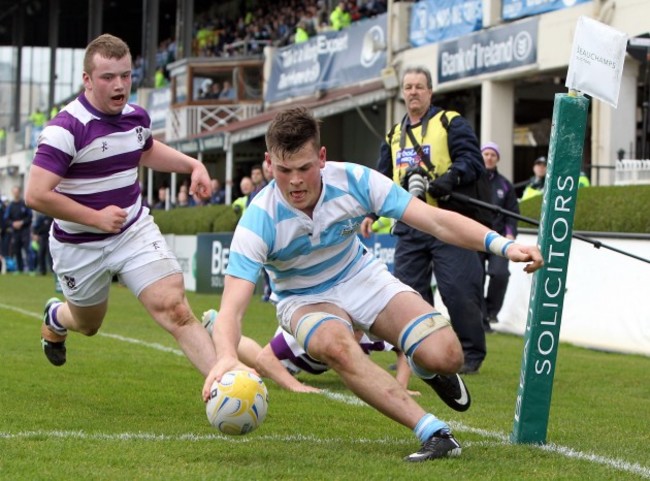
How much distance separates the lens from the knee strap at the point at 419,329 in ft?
20.6

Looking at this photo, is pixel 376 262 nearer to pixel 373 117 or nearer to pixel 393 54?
pixel 393 54

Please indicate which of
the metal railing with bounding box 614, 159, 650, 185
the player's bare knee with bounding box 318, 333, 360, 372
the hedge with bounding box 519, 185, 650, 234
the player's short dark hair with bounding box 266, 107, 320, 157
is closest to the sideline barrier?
the hedge with bounding box 519, 185, 650, 234

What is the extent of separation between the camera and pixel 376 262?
6.71m

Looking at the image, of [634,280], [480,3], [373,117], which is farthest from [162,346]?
[373,117]

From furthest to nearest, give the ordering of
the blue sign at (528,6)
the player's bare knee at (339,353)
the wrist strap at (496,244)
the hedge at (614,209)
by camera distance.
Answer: the blue sign at (528,6) → the hedge at (614,209) → the player's bare knee at (339,353) → the wrist strap at (496,244)

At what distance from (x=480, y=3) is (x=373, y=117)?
8.82 meters

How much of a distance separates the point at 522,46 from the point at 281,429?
637 inches

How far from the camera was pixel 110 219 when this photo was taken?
7.15m

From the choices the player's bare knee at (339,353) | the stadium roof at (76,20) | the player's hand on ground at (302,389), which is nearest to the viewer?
the player's bare knee at (339,353)

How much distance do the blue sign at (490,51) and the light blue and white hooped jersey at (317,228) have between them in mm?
15780

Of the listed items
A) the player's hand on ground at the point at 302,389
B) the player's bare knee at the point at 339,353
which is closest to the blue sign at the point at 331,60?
the player's hand on ground at the point at 302,389

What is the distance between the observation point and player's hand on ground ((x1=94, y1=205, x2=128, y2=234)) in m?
7.15

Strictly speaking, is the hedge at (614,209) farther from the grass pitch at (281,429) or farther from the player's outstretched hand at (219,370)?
the player's outstretched hand at (219,370)

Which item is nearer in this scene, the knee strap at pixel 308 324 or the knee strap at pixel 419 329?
the knee strap at pixel 308 324
